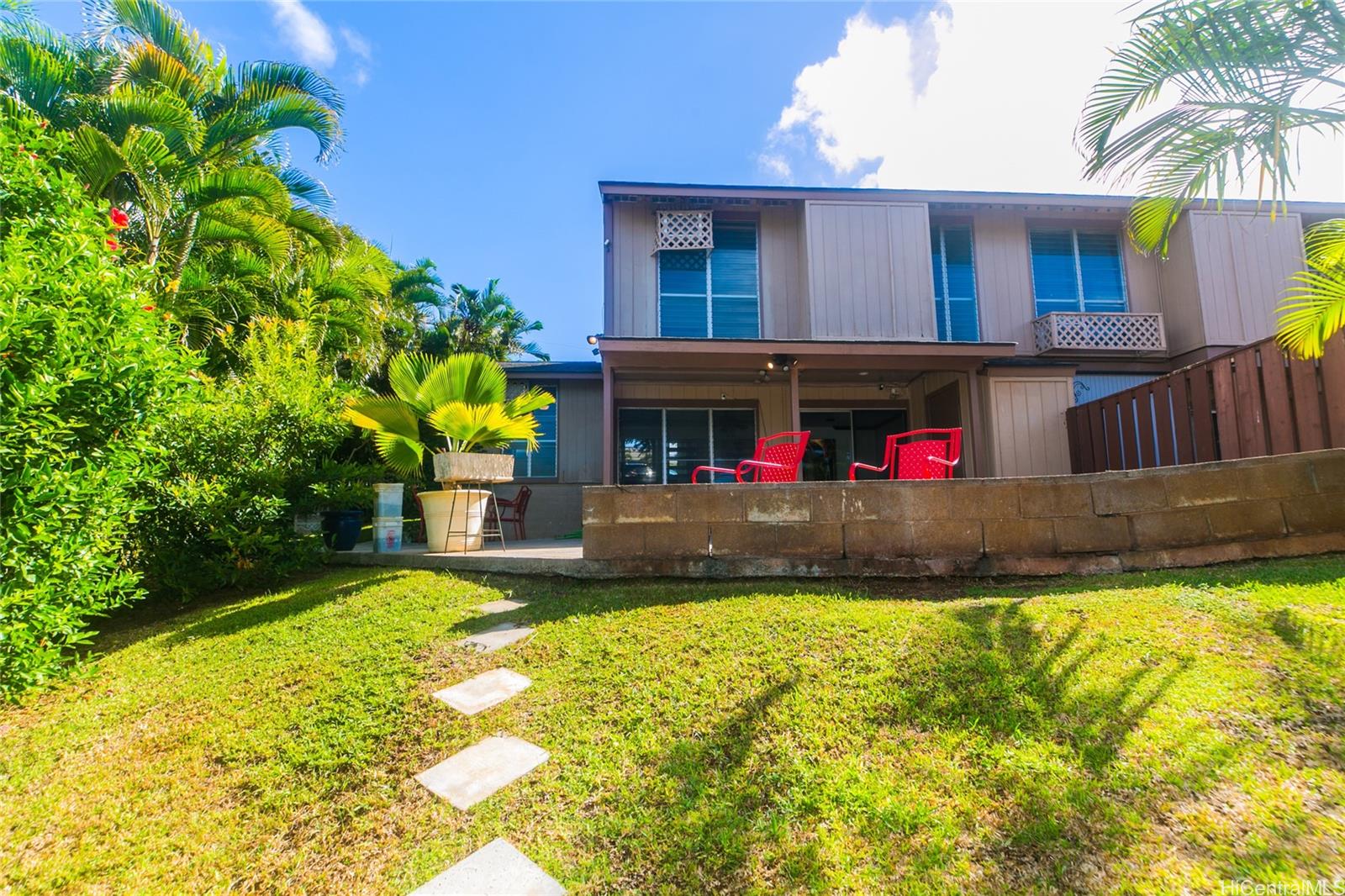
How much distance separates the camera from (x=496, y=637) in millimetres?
2965

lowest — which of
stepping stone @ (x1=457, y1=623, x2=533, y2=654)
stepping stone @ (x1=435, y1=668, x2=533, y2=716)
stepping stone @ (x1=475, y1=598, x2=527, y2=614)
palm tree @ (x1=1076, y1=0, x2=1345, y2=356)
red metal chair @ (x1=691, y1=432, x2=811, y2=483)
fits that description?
stepping stone @ (x1=435, y1=668, x2=533, y2=716)

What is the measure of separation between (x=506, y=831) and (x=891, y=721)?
4.57ft

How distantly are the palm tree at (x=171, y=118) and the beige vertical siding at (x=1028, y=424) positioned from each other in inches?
438

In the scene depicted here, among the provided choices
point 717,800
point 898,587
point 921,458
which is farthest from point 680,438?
point 717,800

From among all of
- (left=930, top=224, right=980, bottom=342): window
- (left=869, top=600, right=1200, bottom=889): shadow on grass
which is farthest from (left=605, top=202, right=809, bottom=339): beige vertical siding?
(left=869, top=600, right=1200, bottom=889): shadow on grass

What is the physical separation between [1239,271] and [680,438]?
9.86 meters

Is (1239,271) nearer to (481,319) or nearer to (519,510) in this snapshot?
(519,510)

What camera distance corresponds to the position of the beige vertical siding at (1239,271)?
8.35 m

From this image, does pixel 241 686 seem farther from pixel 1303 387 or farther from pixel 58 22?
pixel 58 22

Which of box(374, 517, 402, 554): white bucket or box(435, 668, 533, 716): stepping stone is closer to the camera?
box(435, 668, 533, 716): stepping stone

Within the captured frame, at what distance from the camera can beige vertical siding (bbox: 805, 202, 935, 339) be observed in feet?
27.7

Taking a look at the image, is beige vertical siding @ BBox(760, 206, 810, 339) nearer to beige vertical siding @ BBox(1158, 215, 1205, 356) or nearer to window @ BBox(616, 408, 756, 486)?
window @ BBox(616, 408, 756, 486)

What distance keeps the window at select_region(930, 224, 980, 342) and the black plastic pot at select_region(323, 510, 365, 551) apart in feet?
31.5

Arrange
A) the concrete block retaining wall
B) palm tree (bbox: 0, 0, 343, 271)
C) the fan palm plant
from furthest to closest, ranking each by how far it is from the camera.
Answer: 1. palm tree (bbox: 0, 0, 343, 271)
2. the fan palm plant
3. the concrete block retaining wall
